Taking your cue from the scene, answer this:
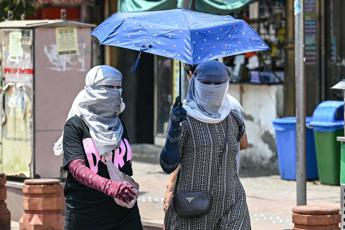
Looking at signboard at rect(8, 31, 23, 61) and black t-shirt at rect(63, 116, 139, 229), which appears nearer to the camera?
black t-shirt at rect(63, 116, 139, 229)

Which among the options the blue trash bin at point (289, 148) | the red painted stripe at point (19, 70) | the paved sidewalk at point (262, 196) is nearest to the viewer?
the paved sidewalk at point (262, 196)

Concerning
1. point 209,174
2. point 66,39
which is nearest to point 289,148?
point 66,39

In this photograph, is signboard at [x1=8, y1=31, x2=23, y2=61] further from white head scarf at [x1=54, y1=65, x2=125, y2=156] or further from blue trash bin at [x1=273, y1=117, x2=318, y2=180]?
white head scarf at [x1=54, y1=65, x2=125, y2=156]

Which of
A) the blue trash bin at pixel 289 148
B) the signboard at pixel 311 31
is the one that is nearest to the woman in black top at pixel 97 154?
the blue trash bin at pixel 289 148

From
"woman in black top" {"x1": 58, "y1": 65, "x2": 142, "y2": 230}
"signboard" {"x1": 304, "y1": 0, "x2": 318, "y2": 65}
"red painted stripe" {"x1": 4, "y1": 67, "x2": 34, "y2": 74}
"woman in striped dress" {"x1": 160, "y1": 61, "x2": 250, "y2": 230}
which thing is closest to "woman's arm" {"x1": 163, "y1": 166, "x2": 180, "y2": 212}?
"woman in striped dress" {"x1": 160, "y1": 61, "x2": 250, "y2": 230}

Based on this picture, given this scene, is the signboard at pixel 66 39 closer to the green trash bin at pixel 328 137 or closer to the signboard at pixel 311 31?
the green trash bin at pixel 328 137

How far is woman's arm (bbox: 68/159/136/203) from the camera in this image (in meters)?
5.45

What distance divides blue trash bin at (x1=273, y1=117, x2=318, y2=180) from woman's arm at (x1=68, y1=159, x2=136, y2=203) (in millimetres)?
7051

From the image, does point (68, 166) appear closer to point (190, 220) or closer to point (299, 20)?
point (190, 220)

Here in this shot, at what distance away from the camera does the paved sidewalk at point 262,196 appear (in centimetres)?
993

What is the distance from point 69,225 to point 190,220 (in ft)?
2.37

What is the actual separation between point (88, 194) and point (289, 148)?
7.12 meters

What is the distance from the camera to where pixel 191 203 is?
557 cm

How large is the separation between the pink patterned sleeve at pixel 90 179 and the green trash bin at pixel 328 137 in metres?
6.79
